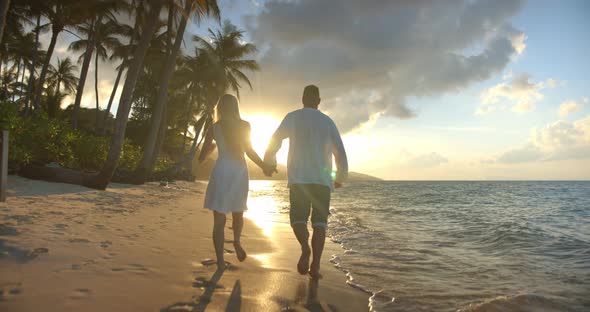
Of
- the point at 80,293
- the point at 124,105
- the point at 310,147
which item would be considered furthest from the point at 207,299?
the point at 124,105

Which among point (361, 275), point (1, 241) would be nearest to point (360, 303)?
point (361, 275)

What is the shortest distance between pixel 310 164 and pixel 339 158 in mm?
439

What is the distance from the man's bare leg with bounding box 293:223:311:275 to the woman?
1.88ft

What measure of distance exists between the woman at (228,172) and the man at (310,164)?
1.14 ft

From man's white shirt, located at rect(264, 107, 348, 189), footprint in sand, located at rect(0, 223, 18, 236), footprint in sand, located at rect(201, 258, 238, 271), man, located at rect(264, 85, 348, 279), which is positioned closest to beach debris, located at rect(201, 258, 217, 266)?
footprint in sand, located at rect(201, 258, 238, 271)

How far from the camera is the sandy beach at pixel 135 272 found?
2.47m

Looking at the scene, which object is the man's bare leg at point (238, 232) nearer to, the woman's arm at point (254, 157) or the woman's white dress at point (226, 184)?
the woman's white dress at point (226, 184)

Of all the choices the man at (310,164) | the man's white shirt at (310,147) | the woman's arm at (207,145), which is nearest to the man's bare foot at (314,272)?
the man at (310,164)

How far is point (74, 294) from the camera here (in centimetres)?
247

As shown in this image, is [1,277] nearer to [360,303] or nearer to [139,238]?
[139,238]

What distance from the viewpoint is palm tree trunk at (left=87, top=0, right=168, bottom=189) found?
10406 millimetres

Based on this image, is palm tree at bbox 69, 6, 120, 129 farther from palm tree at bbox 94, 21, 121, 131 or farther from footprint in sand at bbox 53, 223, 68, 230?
footprint in sand at bbox 53, 223, 68, 230

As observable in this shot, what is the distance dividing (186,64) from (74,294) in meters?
29.6

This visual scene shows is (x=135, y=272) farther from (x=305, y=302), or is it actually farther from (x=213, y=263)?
(x=305, y=302)
